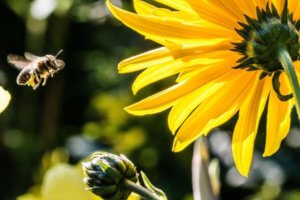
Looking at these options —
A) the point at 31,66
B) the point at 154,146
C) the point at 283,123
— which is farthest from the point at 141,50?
the point at 283,123

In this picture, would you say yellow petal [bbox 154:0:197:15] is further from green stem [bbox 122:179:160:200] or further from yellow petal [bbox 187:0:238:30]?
green stem [bbox 122:179:160:200]

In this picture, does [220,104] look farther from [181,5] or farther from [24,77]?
[24,77]

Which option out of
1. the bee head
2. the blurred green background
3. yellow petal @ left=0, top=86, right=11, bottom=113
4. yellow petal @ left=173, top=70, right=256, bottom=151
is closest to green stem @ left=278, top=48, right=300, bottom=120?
yellow petal @ left=173, top=70, right=256, bottom=151

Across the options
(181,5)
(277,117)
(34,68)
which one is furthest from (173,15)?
(34,68)

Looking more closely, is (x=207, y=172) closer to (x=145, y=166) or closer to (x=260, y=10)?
(x=260, y=10)

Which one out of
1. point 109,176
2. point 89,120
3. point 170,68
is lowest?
point 89,120

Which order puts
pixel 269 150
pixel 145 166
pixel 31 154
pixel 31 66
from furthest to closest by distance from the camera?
pixel 31 154, pixel 145 166, pixel 31 66, pixel 269 150

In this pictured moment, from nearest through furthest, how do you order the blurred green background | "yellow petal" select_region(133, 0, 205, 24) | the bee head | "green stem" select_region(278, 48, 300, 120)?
"green stem" select_region(278, 48, 300, 120) → "yellow petal" select_region(133, 0, 205, 24) → the bee head → the blurred green background
